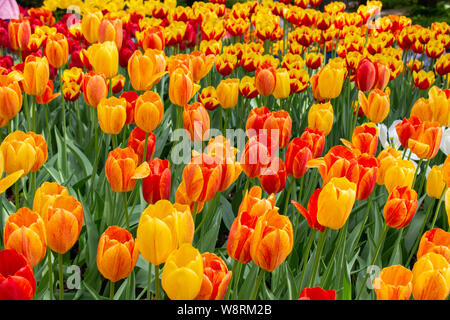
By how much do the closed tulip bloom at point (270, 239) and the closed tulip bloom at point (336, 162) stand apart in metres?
0.33

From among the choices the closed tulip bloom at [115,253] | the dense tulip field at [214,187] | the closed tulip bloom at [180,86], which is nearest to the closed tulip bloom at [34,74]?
the dense tulip field at [214,187]

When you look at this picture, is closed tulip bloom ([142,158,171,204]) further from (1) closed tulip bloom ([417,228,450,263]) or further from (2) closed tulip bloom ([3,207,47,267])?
(1) closed tulip bloom ([417,228,450,263])

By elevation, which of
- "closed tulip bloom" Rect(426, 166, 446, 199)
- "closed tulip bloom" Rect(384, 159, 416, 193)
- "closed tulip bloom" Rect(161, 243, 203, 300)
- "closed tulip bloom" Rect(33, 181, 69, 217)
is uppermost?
"closed tulip bloom" Rect(161, 243, 203, 300)

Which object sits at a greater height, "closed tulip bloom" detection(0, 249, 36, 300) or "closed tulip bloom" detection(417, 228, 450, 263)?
"closed tulip bloom" detection(0, 249, 36, 300)

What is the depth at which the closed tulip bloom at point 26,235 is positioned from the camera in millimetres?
1055

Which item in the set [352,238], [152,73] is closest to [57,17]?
[152,73]

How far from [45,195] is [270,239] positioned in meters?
0.53

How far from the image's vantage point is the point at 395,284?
100 cm

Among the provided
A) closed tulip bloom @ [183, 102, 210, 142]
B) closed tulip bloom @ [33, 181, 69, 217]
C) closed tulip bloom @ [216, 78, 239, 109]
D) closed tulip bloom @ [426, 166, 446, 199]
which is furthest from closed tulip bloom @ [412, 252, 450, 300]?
closed tulip bloom @ [216, 78, 239, 109]

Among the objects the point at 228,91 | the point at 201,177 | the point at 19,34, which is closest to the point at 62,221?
the point at 201,177

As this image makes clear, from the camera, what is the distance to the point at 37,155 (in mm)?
1562

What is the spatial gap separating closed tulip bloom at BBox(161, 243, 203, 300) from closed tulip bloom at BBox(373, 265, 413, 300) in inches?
13.4

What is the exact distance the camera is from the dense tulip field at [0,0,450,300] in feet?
3.49

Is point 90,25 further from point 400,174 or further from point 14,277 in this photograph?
point 14,277
